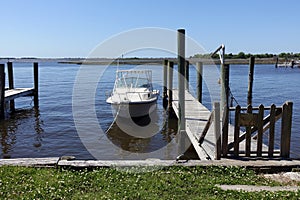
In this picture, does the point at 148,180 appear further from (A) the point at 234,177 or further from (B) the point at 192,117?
(B) the point at 192,117

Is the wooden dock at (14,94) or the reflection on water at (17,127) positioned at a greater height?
the wooden dock at (14,94)

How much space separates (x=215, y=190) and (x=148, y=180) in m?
1.33

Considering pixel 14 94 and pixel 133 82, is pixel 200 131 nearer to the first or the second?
pixel 133 82

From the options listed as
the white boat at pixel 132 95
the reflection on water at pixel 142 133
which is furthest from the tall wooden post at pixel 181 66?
the white boat at pixel 132 95

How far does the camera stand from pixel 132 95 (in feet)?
59.4

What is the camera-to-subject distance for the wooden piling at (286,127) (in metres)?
7.26

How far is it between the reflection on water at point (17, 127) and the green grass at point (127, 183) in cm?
694

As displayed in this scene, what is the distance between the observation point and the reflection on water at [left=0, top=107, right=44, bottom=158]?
1377 centimetres

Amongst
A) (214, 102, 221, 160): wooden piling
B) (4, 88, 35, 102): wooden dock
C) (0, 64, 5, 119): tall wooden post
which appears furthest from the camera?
(4, 88, 35, 102): wooden dock

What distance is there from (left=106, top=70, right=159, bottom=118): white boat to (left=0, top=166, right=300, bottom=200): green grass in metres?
9.70

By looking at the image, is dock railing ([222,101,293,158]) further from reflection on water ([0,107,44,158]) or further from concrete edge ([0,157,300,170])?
reflection on water ([0,107,44,158])

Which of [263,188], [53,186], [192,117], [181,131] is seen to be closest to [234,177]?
[263,188]

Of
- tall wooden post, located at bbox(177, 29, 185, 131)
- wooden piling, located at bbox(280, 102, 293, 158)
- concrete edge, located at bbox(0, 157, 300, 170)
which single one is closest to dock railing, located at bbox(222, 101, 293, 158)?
wooden piling, located at bbox(280, 102, 293, 158)

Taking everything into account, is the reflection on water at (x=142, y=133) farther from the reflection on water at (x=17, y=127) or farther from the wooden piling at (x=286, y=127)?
the wooden piling at (x=286, y=127)
